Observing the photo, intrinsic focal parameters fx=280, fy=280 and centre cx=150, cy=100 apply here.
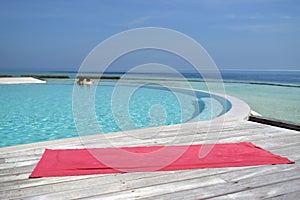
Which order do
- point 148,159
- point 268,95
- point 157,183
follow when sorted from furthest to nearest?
point 268,95 → point 148,159 → point 157,183

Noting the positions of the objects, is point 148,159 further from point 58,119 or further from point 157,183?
point 58,119

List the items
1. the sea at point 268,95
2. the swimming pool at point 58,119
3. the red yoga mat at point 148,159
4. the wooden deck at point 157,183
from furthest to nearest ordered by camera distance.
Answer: the sea at point 268,95
the swimming pool at point 58,119
the red yoga mat at point 148,159
the wooden deck at point 157,183

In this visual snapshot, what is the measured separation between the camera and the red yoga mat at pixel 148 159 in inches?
68.4

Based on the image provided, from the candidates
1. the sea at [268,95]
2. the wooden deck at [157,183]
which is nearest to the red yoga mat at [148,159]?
the wooden deck at [157,183]

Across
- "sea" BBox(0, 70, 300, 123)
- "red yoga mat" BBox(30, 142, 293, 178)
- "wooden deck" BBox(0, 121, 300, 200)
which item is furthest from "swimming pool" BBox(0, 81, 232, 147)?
"wooden deck" BBox(0, 121, 300, 200)

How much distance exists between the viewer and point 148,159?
1939mm

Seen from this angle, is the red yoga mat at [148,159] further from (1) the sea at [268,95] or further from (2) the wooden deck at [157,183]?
(1) the sea at [268,95]

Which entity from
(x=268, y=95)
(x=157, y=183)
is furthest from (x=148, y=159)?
(x=268, y=95)

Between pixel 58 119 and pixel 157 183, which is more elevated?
pixel 157 183

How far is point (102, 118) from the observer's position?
5.35 m

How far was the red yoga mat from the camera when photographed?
174 centimetres

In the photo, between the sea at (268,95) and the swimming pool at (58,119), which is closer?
the swimming pool at (58,119)

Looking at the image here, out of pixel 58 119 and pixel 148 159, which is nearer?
pixel 148 159

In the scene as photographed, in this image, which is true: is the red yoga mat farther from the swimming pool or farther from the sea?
the swimming pool
